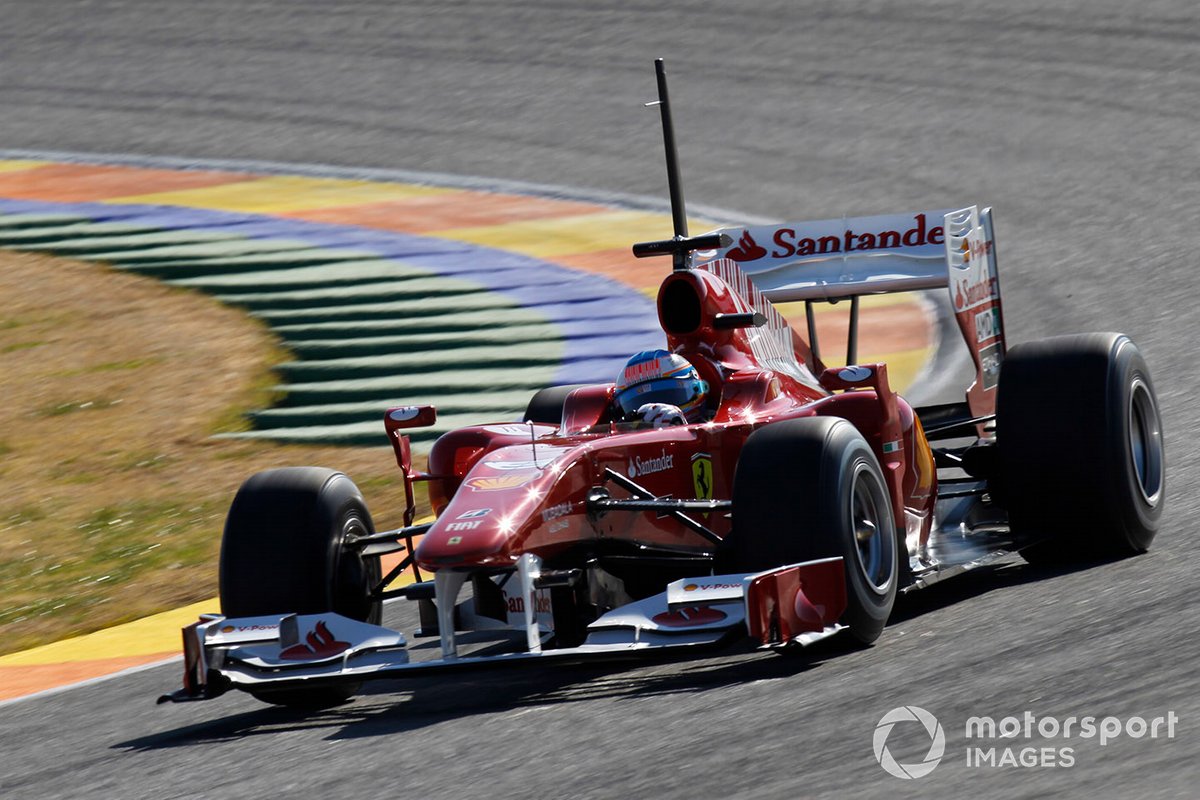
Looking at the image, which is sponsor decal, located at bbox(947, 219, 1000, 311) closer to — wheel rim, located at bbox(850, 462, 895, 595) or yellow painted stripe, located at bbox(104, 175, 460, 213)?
wheel rim, located at bbox(850, 462, 895, 595)

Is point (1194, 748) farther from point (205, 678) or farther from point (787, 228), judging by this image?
point (787, 228)

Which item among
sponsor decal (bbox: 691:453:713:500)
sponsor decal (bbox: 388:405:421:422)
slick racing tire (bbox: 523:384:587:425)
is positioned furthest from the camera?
slick racing tire (bbox: 523:384:587:425)

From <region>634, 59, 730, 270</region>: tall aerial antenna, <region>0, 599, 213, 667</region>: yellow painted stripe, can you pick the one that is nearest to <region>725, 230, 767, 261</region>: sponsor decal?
<region>634, 59, 730, 270</region>: tall aerial antenna

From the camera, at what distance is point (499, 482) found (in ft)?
23.2

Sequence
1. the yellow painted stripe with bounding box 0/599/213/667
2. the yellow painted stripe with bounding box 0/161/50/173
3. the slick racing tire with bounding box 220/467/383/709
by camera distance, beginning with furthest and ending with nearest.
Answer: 1. the yellow painted stripe with bounding box 0/161/50/173
2. the yellow painted stripe with bounding box 0/599/213/667
3. the slick racing tire with bounding box 220/467/383/709

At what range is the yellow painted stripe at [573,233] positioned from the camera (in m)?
16.8

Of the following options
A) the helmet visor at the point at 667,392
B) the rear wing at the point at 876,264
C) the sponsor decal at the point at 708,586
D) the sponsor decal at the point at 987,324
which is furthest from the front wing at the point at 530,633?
the sponsor decal at the point at 987,324

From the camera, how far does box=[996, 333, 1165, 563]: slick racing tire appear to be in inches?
311

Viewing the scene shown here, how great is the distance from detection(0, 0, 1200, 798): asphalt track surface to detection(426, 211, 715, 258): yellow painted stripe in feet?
3.16

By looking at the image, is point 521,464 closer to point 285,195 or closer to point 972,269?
point 972,269

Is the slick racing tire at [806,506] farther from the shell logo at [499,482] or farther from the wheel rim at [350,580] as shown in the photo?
the wheel rim at [350,580]

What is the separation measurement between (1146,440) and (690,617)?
9.32 feet

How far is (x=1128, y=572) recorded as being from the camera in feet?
24.9

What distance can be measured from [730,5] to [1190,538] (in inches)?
684
